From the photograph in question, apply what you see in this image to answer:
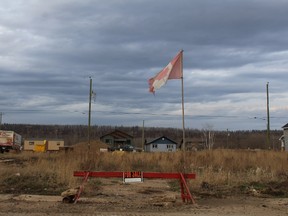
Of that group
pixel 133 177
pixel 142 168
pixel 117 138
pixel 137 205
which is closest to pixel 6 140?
pixel 142 168

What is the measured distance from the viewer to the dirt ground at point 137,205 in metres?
9.95

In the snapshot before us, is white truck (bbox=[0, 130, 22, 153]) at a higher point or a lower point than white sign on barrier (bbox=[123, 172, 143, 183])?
higher

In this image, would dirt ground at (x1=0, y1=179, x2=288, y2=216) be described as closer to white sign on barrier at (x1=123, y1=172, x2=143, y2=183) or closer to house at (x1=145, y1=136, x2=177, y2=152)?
white sign on barrier at (x1=123, y1=172, x2=143, y2=183)

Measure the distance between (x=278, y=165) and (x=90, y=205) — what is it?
13.1 meters

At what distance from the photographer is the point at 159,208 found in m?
10.7

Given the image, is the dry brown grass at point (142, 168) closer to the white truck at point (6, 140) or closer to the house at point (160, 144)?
the white truck at point (6, 140)

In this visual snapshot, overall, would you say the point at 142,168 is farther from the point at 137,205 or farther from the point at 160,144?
the point at 160,144

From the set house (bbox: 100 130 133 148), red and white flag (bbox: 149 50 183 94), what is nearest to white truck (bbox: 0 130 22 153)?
house (bbox: 100 130 133 148)

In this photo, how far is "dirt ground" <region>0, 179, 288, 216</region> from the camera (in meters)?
9.95

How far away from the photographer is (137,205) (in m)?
11.2

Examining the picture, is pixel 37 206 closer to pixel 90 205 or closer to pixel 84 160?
pixel 90 205

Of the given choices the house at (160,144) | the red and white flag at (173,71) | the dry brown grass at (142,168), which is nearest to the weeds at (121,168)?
the dry brown grass at (142,168)

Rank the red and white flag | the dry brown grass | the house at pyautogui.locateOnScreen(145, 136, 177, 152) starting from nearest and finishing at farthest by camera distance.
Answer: the red and white flag, the dry brown grass, the house at pyautogui.locateOnScreen(145, 136, 177, 152)

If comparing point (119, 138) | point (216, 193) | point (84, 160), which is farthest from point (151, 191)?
point (119, 138)
